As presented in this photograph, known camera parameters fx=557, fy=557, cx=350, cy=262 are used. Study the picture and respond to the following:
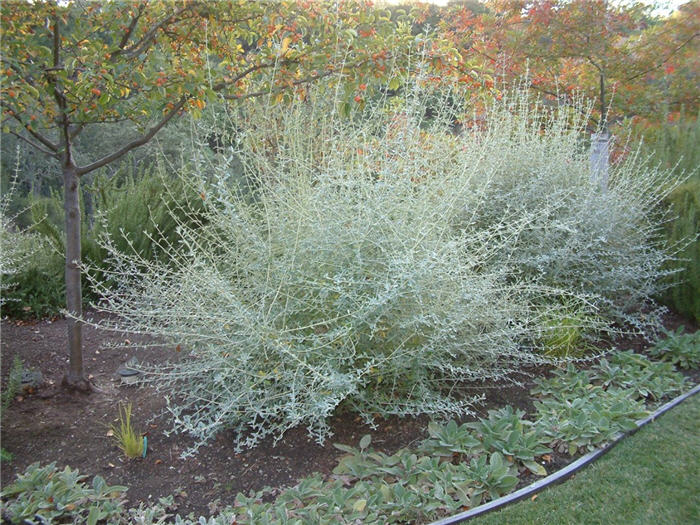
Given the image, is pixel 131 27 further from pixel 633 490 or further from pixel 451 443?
pixel 633 490

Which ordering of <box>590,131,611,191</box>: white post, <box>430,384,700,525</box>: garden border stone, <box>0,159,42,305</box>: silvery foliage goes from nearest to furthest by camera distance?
<box>430,384,700,525</box>: garden border stone → <box>0,159,42,305</box>: silvery foliage → <box>590,131,611,191</box>: white post

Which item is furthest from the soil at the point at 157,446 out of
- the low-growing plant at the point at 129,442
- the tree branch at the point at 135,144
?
the tree branch at the point at 135,144

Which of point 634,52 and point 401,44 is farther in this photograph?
point 634,52

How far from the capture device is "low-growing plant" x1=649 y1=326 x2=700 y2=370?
3.66 meters

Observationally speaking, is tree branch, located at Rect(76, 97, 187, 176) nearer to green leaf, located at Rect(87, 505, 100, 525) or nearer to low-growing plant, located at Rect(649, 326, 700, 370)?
green leaf, located at Rect(87, 505, 100, 525)

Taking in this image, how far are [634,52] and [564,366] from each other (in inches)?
156

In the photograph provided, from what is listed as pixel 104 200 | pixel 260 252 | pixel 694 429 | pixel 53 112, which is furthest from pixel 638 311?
pixel 104 200

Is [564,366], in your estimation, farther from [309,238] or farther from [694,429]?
[309,238]

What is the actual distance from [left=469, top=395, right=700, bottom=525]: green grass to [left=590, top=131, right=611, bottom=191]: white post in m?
2.27

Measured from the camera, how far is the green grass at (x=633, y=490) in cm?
218

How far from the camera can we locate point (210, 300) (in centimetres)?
293

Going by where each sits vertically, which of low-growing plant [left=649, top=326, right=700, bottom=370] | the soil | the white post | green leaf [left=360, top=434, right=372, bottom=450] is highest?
the white post

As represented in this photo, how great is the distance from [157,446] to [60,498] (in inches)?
22.3

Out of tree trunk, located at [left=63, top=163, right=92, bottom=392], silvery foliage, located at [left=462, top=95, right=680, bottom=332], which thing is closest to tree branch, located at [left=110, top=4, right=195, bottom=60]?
tree trunk, located at [left=63, top=163, right=92, bottom=392]
